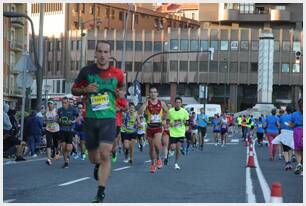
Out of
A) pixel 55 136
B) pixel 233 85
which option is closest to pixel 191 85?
pixel 233 85

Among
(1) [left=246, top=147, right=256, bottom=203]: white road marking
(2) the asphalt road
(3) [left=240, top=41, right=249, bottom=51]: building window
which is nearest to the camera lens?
(2) the asphalt road

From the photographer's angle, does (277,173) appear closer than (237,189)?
No

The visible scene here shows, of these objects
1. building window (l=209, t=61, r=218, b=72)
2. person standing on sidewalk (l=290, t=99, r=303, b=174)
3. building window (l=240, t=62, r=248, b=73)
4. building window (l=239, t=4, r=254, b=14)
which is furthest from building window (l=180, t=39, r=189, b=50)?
person standing on sidewalk (l=290, t=99, r=303, b=174)

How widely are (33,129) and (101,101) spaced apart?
14698mm

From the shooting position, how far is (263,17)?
110250mm

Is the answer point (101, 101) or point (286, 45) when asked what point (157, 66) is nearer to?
point (286, 45)

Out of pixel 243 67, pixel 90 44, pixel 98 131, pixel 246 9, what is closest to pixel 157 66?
pixel 90 44

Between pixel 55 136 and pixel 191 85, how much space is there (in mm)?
87838

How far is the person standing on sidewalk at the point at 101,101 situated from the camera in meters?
8.86

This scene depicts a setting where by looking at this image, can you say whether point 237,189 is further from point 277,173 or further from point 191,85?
point 191,85

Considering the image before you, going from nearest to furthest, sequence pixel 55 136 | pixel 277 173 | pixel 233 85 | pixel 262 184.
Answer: pixel 262 184
pixel 277 173
pixel 55 136
pixel 233 85

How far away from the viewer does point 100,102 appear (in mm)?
8883

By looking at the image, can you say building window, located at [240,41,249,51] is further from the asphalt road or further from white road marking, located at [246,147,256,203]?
white road marking, located at [246,147,256,203]

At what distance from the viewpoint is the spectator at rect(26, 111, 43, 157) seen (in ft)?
76.1
